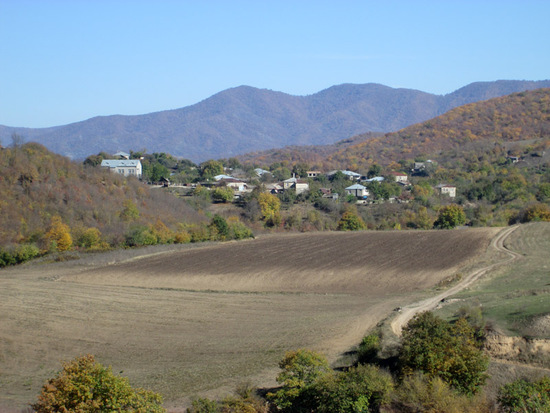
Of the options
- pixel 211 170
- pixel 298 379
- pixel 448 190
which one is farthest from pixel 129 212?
pixel 298 379

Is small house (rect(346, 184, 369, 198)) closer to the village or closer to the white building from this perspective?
the village

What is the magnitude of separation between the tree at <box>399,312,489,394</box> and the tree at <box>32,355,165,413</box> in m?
7.39

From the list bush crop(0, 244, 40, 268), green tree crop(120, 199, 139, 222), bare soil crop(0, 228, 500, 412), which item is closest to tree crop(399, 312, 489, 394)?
bare soil crop(0, 228, 500, 412)

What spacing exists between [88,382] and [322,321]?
1485 cm

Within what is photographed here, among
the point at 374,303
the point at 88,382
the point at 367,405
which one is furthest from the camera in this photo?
the point at 374,303

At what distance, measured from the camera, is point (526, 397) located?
16219mm

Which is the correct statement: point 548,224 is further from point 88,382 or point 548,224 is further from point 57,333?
point 88,382

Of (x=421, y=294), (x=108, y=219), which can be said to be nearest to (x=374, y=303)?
(x=421, y=294)

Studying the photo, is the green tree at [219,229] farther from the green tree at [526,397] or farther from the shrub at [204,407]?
the green tree at [526,397]

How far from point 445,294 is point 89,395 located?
22.4 m

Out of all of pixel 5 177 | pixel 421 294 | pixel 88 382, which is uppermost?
pixel 5 177

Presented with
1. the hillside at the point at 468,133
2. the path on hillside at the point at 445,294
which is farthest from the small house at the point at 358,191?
the path on hillside at the point at 445,294

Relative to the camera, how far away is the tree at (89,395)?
15.7m

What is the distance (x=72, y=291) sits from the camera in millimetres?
38219
